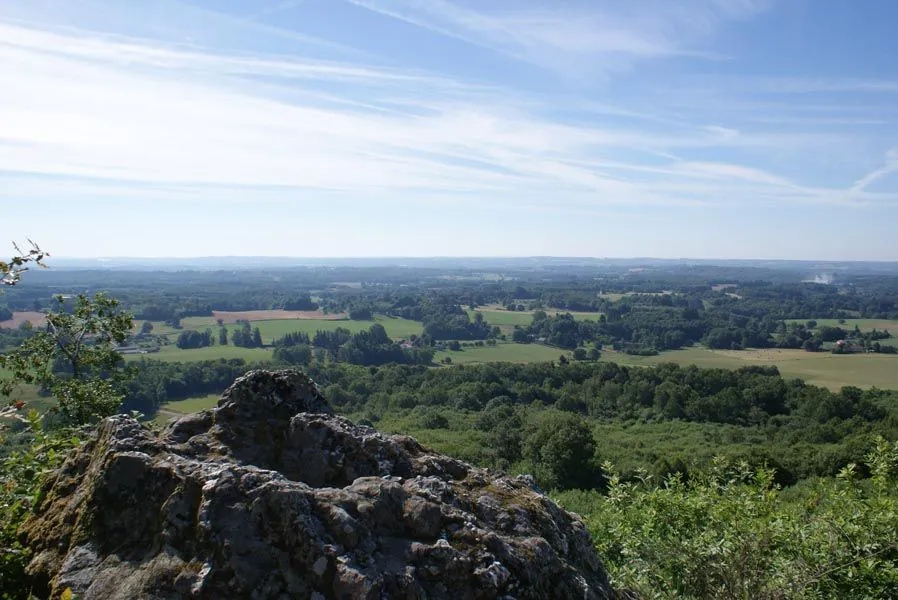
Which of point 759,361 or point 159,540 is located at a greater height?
point 159,540

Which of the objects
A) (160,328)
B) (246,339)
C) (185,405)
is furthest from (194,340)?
(185,405)

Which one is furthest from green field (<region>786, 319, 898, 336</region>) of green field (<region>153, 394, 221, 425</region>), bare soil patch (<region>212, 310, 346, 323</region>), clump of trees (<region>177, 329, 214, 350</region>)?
clump of trees (<region>177, 329, 214, 350</region>)

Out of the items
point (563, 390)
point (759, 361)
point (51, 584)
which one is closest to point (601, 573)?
point (51, 584)

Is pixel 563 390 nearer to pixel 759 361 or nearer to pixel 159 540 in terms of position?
pixel 759 361

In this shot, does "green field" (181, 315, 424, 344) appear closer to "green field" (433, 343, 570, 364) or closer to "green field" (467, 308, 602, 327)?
"green field" (433, 343, 570, 364)

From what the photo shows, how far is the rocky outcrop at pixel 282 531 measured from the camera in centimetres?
411

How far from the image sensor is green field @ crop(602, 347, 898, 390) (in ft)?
273

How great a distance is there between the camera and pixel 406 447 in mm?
6328

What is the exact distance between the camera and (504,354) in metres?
118

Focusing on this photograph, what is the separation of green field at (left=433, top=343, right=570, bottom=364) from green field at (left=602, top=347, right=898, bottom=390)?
12918 millimetres

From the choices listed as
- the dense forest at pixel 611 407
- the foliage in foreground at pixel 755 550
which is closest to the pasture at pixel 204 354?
the dense forest at pixel 611 407

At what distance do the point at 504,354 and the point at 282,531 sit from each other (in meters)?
115

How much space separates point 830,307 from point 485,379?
15703 centimetres

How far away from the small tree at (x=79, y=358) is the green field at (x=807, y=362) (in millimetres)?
88566
